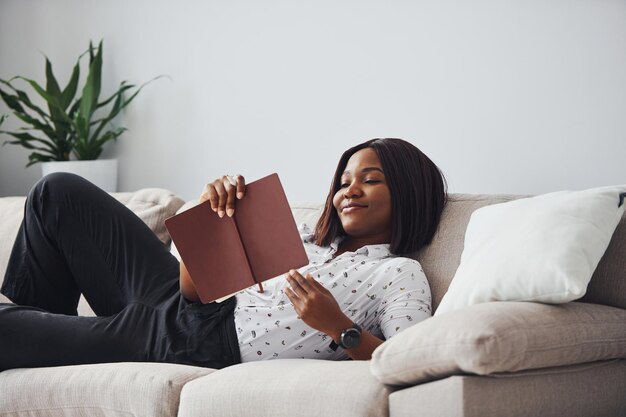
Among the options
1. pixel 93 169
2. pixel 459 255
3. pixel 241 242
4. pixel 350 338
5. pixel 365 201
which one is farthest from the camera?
pixel 93 169

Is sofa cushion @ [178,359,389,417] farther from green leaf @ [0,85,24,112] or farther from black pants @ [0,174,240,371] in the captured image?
green leaf @ [0,85,24,112]

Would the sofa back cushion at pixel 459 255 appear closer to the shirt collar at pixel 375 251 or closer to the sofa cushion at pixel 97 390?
the shirt collar at pixel 375 251

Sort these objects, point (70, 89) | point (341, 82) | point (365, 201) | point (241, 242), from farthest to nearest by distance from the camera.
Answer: point (70, 89), point (341, 82), point (365, 201), point (241, 242)

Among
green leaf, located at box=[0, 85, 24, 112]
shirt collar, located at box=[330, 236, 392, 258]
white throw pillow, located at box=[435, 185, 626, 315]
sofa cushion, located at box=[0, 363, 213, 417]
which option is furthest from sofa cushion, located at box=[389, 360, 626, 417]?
green leaf, located at box=[0, 85, 24, 112]

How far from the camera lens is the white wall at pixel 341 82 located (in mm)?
2449

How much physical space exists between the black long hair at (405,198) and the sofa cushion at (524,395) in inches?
24.8

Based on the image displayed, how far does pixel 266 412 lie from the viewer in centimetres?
164

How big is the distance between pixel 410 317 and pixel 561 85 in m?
0.94

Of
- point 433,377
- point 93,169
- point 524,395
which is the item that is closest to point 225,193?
point 433,377

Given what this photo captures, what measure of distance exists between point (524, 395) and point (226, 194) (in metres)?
0.81

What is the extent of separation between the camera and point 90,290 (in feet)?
7.66

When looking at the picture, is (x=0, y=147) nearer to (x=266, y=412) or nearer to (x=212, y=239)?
(x=212, y=239)

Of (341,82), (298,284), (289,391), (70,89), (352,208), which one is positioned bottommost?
(289,391)

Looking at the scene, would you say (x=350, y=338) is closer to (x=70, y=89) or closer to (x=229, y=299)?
(x=229, y=299)
